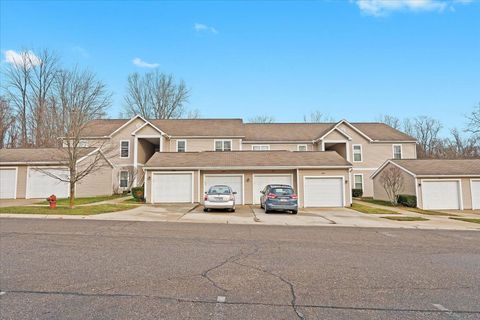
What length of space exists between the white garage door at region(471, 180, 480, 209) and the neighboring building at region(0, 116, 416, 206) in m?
8.99

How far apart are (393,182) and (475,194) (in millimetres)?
5853

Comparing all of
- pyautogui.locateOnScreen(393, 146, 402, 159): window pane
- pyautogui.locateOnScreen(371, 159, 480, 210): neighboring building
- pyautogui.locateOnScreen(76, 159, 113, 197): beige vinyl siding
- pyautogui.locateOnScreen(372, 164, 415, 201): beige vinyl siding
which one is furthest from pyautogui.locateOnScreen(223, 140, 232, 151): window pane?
pyautogui.locateOnScreen(393, 146, 402, 159): window pane

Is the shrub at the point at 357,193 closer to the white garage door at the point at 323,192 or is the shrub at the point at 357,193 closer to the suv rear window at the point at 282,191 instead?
the white garage door at the point at 323,192

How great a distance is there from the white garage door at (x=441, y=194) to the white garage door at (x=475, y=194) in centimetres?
112

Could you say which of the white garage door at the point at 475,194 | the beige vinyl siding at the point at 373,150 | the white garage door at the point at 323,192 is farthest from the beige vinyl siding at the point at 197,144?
the white garage door at the point at 475,194

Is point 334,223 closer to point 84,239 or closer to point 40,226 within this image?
point 84,239

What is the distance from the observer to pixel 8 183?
2423 centimetres

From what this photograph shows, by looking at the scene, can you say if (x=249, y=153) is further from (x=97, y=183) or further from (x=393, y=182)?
(x=97, y=183)

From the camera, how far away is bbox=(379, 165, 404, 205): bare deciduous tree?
76.7 ft

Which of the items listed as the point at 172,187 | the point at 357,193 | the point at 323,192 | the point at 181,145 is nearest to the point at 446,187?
the point at 357,193

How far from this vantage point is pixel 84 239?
8742mm

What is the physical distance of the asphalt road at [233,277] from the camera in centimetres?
395

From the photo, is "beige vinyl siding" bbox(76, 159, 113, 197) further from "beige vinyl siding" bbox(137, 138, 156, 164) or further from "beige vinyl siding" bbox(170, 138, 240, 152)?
"beige vinyl siding" bbox(170, 138, 240, 152)

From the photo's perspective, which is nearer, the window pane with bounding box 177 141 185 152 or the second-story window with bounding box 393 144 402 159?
the window pane with bounding box 177 141 185 152
